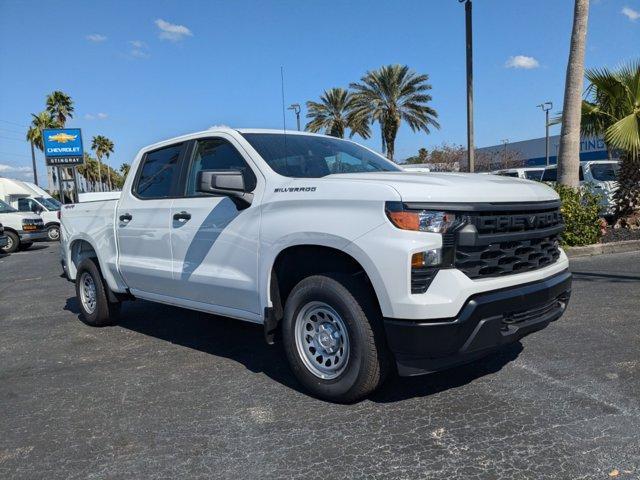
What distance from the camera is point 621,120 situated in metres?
11.0

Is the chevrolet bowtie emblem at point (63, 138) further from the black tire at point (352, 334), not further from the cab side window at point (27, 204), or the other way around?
the black tire at point (352, 334)

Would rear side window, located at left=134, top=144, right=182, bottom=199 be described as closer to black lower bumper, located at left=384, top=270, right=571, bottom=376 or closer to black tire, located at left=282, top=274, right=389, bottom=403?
black tire, located at left=282, top=274, right=389, bottom=403

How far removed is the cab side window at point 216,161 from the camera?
166 inches

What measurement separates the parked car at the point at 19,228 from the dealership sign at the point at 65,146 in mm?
15669

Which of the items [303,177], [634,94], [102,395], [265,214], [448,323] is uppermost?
[634,94]

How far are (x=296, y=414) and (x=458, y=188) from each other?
179 centimetres

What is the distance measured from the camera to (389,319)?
3.25 metres

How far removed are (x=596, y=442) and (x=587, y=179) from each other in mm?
13299

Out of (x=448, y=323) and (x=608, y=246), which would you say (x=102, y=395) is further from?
(x=608, y=246)

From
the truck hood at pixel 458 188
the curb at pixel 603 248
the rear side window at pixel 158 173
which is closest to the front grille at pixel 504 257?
the truck hood at pixel 458 188

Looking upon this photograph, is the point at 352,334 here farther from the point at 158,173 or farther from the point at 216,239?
the point at 158,173

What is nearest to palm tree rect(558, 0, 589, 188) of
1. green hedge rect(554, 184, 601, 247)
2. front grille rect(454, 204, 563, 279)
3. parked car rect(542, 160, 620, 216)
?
green hedge rect(554, 184, 601, 247)

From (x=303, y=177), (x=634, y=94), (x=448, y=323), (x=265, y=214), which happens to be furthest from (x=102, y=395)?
(x=634, y=94)

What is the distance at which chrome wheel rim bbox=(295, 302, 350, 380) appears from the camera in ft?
11.9
